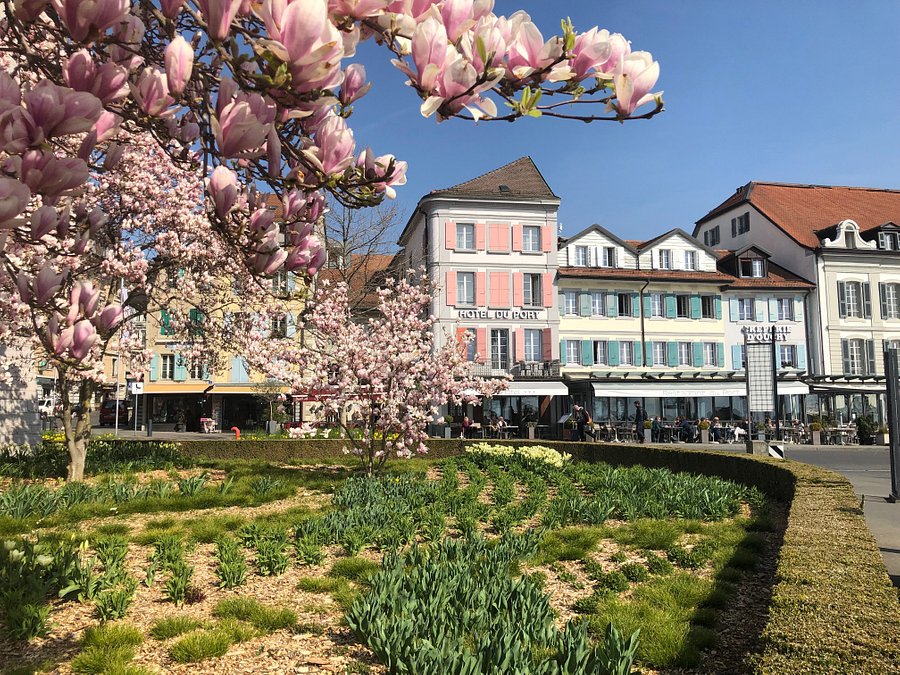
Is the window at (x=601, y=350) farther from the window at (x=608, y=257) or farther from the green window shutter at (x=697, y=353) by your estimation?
the green window shutter at (x=697, y=353)

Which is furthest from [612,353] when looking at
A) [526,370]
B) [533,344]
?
[526,370]

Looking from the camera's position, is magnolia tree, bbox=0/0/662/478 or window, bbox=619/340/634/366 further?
window, bbox=619/340/634/366

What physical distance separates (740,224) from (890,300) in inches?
377

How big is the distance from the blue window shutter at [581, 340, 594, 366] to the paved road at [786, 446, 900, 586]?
1109 centimetres

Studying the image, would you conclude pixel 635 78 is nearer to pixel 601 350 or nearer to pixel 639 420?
pixel 639 420

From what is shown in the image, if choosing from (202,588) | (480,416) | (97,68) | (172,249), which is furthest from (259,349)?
(480,416)

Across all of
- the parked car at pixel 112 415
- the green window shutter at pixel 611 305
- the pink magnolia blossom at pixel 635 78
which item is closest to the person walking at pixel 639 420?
the green window shutter at pixel 611 305

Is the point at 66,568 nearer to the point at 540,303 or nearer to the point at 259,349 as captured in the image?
the point at 259,349

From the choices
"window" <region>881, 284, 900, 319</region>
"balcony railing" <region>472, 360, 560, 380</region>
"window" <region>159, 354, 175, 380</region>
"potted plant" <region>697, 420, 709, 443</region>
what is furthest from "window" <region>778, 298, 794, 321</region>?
"window" <region>159, 354, 175, 380</region>

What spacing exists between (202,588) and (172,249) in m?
9.08

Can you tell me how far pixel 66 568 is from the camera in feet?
17.2

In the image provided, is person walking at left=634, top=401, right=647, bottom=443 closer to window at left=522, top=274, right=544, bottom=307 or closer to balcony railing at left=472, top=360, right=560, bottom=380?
balcony railing at left=472, top=360, right=560, bottom=380

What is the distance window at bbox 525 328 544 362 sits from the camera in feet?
114

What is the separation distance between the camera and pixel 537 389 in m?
33.0
